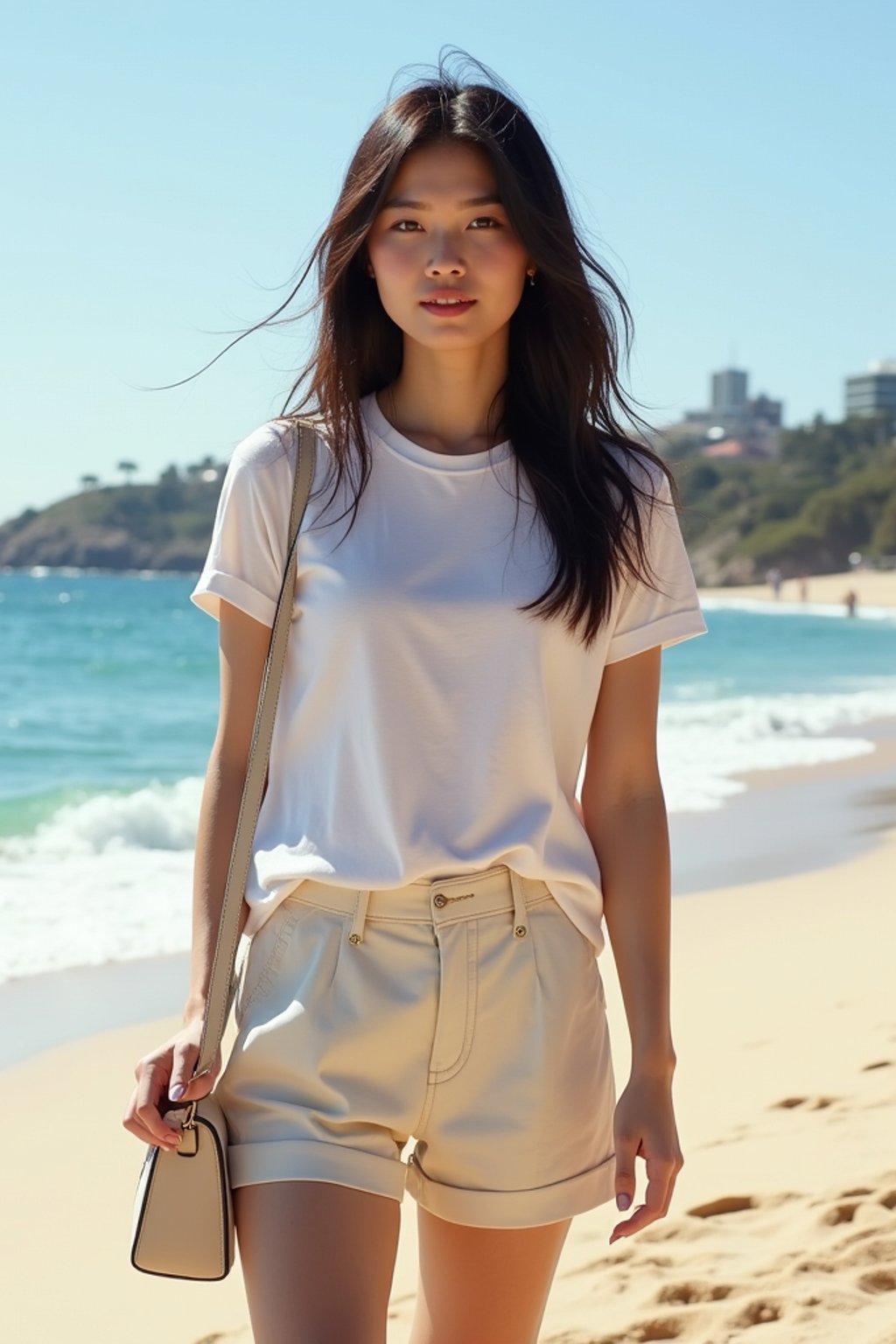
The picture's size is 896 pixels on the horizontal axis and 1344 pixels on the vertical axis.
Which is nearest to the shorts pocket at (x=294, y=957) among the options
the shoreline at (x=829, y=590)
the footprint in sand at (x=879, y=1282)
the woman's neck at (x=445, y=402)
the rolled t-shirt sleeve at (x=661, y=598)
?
the rolled t-shirt sleeve at (x=661, y=598)

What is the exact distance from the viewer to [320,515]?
7.09 feet

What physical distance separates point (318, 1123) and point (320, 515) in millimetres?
785

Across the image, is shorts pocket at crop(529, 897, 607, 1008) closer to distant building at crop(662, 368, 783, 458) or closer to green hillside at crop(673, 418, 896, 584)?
green hillside at crop(673, 418, 896, 584)

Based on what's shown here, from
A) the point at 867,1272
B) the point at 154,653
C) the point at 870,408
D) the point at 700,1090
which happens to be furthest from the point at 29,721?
the point at 870,408

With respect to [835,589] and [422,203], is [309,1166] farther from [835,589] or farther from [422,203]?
[835,589]

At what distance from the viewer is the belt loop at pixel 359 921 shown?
204 cm

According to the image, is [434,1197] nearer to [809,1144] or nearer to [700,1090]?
[809,1144]

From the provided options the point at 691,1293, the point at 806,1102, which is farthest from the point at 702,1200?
the point at 806,1102

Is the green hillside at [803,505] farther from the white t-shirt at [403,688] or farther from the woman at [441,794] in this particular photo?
the white t-shirt at [403,688]

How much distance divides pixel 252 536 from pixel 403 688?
291 mm

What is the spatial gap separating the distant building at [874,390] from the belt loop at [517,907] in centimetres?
16695

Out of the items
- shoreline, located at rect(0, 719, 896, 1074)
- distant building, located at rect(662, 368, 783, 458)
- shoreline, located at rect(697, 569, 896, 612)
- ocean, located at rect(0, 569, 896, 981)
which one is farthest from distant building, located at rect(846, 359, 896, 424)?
shoreline, located at rect(0, 719, 896, 1074)

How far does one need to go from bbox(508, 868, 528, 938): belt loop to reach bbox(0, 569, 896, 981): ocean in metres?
5.01

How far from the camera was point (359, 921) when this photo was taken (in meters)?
2.04
